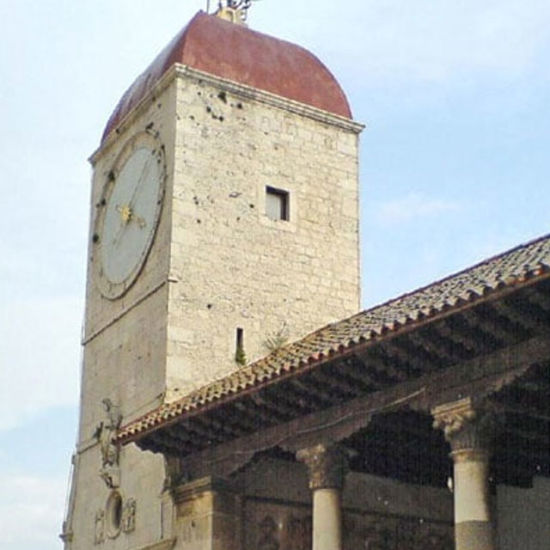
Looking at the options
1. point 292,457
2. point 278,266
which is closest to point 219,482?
point 292,457

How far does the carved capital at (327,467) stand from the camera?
12.7 metres

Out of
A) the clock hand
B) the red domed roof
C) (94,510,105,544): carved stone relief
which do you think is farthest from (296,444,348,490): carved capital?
the red domed roof

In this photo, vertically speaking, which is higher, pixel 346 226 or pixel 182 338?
pixel 346 226

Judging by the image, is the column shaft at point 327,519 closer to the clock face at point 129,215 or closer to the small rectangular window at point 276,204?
the clock face at point 129,215

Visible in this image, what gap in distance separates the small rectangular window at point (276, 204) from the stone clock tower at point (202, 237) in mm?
20

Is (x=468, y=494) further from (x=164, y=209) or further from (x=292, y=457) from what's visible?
(x=164, y=209)

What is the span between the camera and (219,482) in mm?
14391

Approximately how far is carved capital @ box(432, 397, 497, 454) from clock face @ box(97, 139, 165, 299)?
7.23m

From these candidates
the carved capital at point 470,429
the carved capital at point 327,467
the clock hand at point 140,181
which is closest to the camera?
the carved capital at point 470,429

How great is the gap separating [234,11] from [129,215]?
4.00 metres

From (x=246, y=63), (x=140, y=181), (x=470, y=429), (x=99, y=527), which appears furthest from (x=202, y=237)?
(x=470, y=429)

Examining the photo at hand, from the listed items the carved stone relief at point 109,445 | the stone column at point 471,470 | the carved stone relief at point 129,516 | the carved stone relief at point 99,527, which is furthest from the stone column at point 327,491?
the carved stone relief at point 99,527

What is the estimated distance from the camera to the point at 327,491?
12656 mm

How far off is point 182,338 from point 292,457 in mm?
2474
